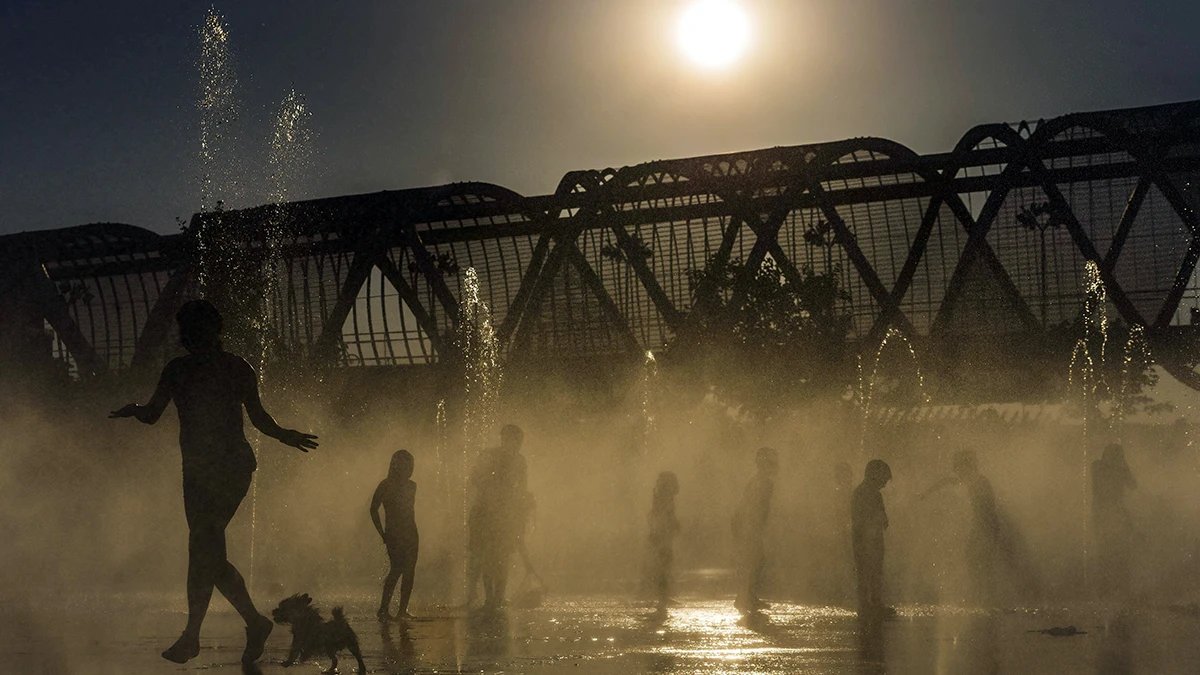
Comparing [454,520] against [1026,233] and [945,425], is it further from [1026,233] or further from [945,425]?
[945,425]

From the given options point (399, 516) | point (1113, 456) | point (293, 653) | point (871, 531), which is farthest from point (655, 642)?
point (1113, 456)

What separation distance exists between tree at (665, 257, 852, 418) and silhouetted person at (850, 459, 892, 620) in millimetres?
19813

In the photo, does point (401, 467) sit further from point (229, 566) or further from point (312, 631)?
point (312, 631)

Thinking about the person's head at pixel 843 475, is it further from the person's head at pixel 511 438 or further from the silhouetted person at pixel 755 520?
the person's head at pixel 511 438

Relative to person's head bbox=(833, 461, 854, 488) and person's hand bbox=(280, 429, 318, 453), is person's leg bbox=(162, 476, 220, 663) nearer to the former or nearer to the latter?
person's hand bbox=(280, 429, 318, 453)

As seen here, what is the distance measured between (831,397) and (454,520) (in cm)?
959

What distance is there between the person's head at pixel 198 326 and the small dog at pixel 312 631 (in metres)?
1.64

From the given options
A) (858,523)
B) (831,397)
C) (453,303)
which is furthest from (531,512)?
(453,303)

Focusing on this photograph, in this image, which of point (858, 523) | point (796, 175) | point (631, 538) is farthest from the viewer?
point (796, 175)

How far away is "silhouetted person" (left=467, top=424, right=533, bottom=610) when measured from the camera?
1655 centimetres

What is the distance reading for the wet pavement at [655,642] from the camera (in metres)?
9.56

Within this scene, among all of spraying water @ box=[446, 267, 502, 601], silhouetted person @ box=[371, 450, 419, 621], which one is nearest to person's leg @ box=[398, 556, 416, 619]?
silhouetted person @ box=[371, 450, 419, 621]

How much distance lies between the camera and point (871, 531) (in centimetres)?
1510

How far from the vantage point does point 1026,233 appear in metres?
37.8
